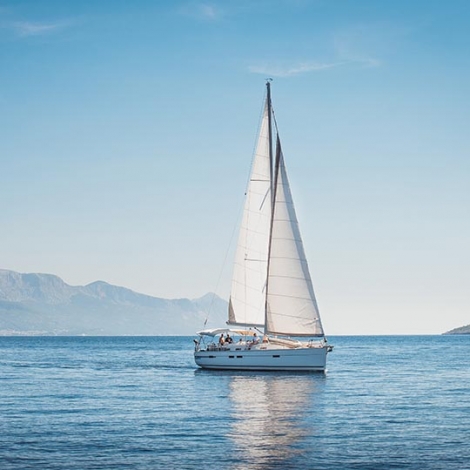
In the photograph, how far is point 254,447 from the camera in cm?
3422

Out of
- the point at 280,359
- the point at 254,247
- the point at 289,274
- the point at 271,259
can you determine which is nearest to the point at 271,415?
the point at 280,359

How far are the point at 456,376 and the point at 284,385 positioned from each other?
2335 cm

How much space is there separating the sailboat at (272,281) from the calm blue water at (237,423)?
209 cm

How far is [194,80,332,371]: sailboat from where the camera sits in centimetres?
7394

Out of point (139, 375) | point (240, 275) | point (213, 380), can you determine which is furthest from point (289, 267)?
point (139, 375)

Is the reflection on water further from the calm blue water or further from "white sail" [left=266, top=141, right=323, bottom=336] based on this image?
"white sail" [left=266, top=141, right=323, bottom=336]

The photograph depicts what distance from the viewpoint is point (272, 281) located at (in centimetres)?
7519

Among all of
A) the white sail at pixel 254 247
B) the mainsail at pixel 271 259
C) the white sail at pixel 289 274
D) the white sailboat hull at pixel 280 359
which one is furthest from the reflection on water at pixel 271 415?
the white sail at pixel 254 247

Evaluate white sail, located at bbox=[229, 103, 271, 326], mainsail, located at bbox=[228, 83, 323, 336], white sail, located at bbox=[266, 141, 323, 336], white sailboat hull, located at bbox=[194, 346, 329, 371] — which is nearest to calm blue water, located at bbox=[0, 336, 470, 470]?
white sailboat hull, located at bbox=[194, 346, 329, 371]

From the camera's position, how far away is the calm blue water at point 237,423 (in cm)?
3178

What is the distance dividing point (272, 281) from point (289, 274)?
187 centimetres

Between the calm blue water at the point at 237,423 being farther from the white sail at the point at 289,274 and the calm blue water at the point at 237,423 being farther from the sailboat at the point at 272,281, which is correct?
the white sail at the point at 289,274

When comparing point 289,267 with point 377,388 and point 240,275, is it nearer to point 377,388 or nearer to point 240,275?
point 240,275

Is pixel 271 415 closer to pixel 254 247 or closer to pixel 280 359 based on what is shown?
pixel 280 359
